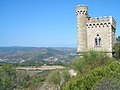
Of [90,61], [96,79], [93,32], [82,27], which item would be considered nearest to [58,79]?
[90,61]

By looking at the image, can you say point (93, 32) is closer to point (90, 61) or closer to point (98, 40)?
point (98, 40)

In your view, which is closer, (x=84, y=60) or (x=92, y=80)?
(x=92, y=80)

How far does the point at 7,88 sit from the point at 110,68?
3560 cm

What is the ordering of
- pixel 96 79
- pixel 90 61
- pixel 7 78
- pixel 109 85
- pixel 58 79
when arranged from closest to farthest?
1. pixel 109 85
2. pixel 96 79
3. pixel 90 61
4. pixel 58 79
5. pixel 7 78

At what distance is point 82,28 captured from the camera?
110ft

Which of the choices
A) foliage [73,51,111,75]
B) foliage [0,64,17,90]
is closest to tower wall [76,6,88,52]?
foliage [73,51,111,75]

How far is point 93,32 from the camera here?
1313 inches

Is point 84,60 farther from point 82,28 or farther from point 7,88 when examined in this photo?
point 7,88

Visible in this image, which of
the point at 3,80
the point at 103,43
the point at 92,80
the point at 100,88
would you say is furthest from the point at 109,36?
the point at 3,80

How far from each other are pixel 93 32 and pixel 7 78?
27.3m

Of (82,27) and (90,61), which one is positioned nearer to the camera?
(90,61)

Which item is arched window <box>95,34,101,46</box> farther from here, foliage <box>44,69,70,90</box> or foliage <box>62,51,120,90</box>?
foliage <box>62,51,120,90</box>

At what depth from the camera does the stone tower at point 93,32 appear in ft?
108

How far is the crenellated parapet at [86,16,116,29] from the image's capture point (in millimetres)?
32750
